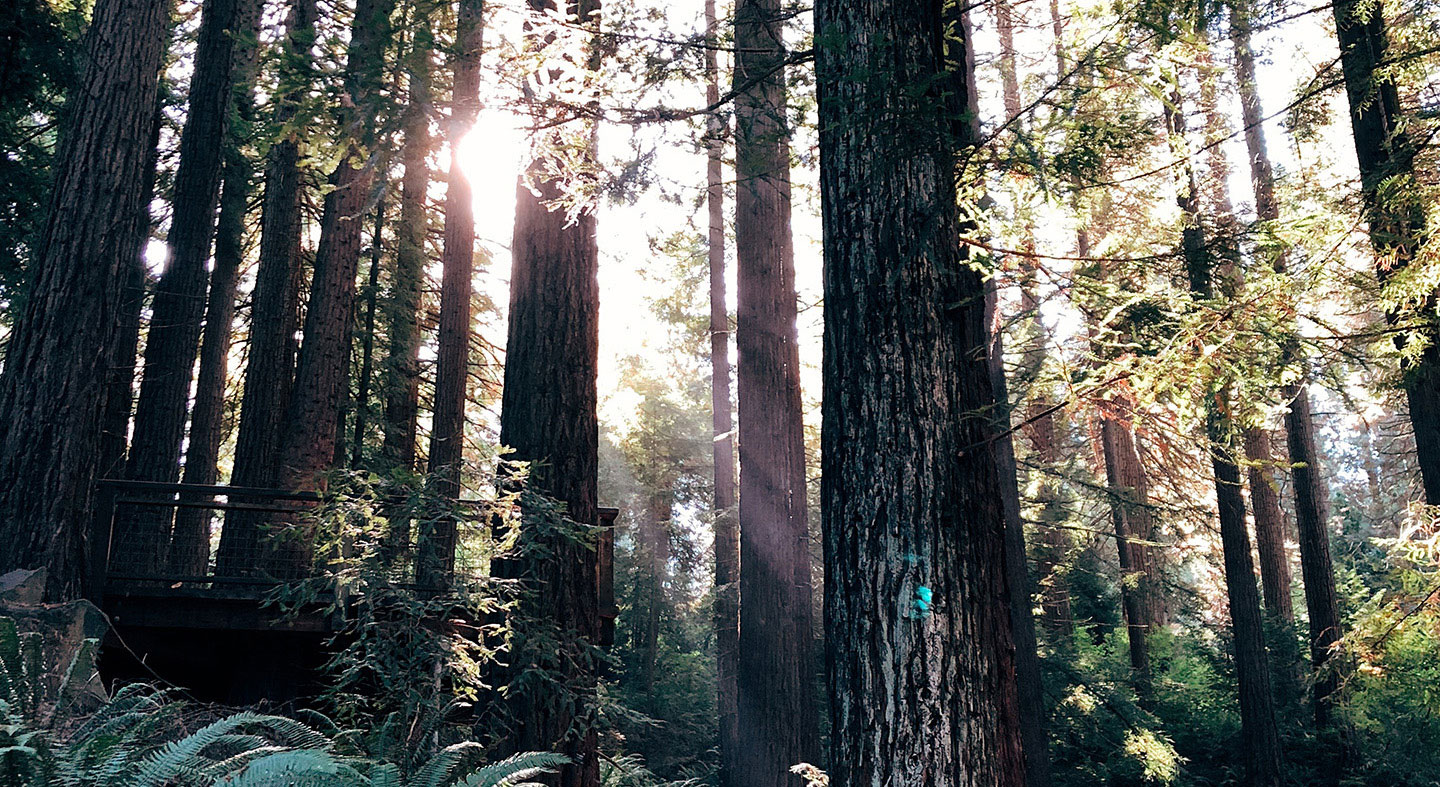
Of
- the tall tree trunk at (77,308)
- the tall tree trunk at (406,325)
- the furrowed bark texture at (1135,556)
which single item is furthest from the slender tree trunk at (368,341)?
the furrowed bark texture at (1135,556)

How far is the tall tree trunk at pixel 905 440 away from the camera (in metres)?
3.51

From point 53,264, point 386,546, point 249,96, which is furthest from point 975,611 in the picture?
point 249,96

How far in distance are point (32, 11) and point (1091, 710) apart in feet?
57.7

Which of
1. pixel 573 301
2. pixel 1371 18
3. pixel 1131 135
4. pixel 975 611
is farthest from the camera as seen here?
pixel 1371 18

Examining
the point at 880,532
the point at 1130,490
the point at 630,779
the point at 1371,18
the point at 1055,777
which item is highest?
the point at 1371,18

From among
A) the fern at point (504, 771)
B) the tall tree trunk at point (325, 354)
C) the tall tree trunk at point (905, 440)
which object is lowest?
the fern at point (504, 771)

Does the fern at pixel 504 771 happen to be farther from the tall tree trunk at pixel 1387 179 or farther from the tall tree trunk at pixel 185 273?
the tall tree trunk at pixel 185 273

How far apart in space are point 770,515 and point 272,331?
282 inches

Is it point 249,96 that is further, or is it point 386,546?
point 249,96

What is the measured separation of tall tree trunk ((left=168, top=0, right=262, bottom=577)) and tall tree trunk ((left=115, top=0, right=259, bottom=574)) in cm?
22

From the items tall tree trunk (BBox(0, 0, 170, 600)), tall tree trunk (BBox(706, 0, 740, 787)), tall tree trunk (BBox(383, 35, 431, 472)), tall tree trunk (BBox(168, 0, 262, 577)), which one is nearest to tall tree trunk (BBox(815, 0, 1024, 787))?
tall tree trunk (BBox(0, 0, 170, 600))

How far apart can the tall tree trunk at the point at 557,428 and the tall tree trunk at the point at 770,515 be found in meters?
4.06

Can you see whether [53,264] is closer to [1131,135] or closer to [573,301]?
[573,301]

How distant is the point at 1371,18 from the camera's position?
288 inches
